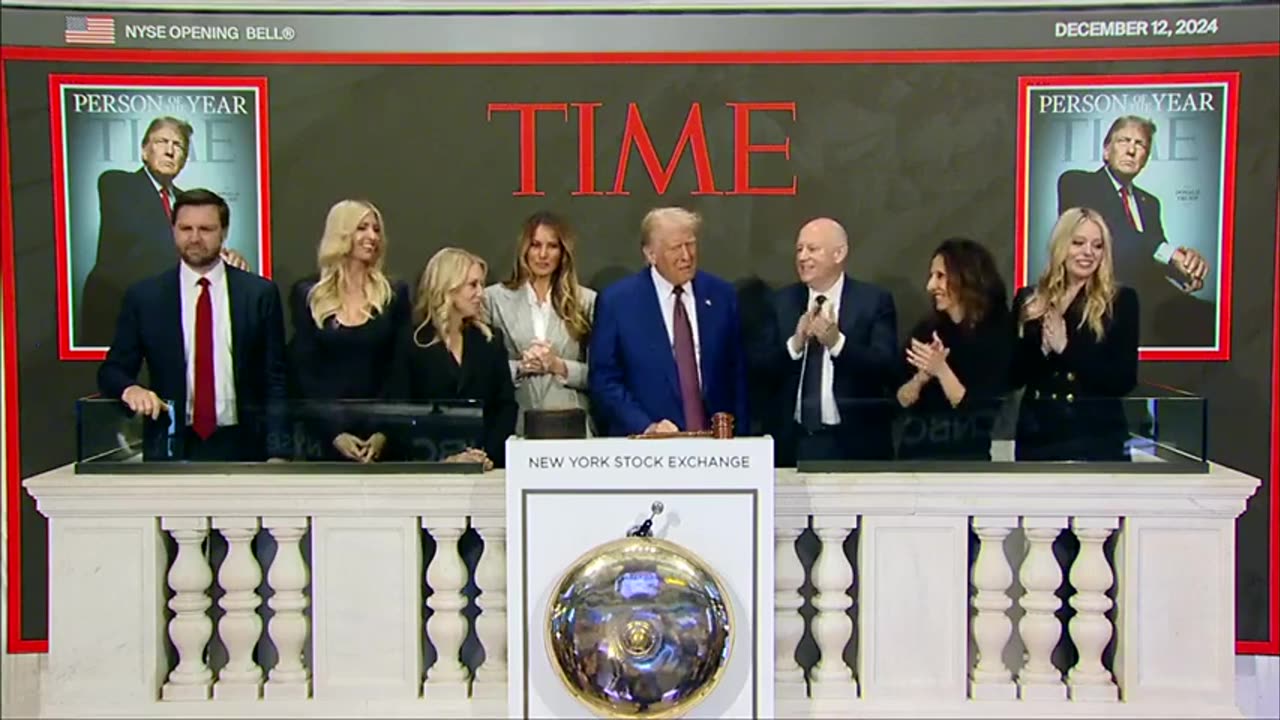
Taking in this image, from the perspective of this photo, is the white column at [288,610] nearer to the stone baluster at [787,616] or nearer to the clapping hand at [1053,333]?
the stone baluster at [787,616]

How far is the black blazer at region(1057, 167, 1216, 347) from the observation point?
7.95 feet

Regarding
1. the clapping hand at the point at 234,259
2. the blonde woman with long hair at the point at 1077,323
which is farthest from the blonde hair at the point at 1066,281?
the clapping hand at the point at 234,259

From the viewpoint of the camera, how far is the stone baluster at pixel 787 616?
2.25m

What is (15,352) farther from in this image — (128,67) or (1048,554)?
(1048,554)

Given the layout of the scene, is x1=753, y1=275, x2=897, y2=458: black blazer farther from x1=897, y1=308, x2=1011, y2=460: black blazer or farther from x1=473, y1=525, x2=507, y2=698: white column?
x1=473, y1=525, x2=507, y2=698: white column

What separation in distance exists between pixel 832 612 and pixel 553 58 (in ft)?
4.51

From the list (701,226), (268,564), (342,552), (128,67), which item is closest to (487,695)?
(342,552)

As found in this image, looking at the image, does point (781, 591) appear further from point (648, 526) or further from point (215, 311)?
point (215, 311)

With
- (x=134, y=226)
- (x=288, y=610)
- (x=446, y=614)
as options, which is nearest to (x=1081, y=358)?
(x=446, y=614)

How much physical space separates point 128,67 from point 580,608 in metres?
1.60

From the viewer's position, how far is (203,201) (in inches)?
96.1

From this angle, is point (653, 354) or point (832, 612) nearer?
point (832, 612)

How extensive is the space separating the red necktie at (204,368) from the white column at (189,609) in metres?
0.24

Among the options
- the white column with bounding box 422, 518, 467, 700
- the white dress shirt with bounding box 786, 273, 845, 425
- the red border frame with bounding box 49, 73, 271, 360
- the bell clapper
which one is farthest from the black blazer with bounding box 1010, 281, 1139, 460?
the red border frame with bounding box 49, 73, 271, 360
